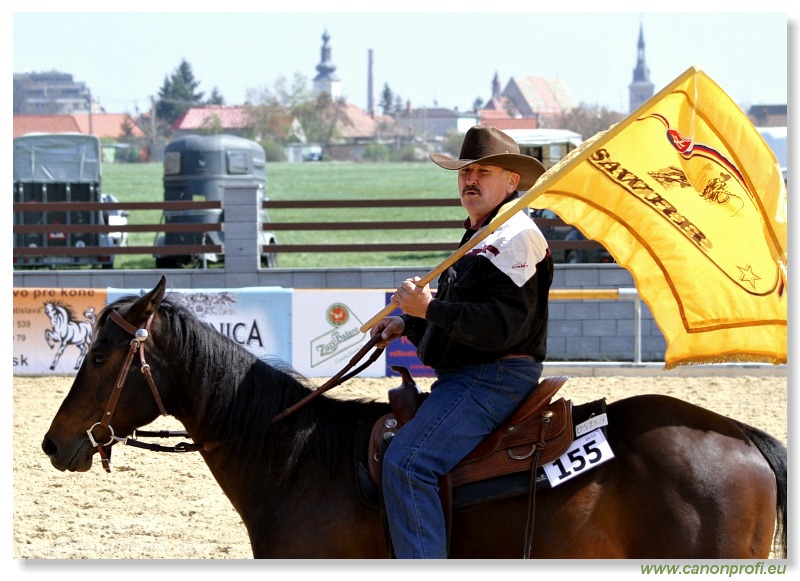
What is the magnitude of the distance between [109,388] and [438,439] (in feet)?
4.67

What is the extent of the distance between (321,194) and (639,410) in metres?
46.8

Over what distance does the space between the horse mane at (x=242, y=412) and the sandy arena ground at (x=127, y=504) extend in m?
2.20

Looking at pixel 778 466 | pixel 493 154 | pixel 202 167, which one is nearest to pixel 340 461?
pixel 493 154

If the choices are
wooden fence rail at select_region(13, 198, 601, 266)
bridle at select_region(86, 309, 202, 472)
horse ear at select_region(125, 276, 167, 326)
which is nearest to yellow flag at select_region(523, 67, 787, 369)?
horse ear at select_region(125, 276, 167, 326)

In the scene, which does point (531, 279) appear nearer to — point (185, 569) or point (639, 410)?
point (639, 410)

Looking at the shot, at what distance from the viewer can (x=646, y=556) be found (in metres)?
3.87

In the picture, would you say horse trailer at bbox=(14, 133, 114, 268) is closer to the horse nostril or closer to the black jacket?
the horse nostril

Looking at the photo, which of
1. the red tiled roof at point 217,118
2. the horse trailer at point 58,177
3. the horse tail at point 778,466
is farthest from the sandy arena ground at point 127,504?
the red tiled roof at point 217,118

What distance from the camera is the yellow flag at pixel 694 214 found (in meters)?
4.29

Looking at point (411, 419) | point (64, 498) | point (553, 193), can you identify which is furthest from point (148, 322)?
point (64, 498)

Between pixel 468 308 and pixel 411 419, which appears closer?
Result: pixel 468 308

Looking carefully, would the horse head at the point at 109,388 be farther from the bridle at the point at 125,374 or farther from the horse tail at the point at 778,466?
the horse tail at the point at 778,466

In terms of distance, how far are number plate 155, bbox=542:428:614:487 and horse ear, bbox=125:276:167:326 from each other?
1759 mm

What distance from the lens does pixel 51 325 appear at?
41.0 ft
